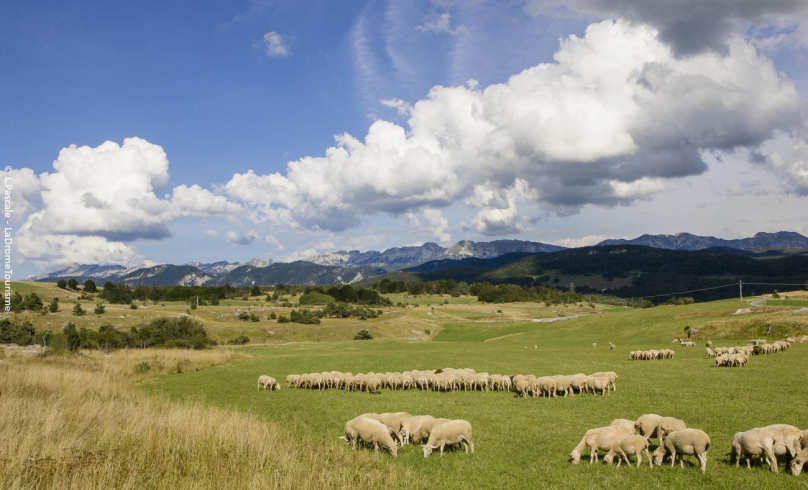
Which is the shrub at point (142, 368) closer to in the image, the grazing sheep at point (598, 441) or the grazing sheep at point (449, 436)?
the grazing sheep at point (449, 436)

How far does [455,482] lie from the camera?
1110 cm

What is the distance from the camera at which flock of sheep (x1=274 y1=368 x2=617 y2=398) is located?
2352 centimetres

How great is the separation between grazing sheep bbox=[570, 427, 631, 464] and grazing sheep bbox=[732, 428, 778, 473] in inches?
99.2

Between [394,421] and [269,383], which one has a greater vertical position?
[394,421]

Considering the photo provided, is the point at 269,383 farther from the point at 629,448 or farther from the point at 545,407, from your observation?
the point at 629,448

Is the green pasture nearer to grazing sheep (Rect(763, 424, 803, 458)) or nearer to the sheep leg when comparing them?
the sheep leg

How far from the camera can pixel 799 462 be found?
10.7 m

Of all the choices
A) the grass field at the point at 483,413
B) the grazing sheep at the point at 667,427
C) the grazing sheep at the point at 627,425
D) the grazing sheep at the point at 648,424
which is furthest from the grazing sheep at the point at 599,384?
the grazing sheep at the point at 667,427

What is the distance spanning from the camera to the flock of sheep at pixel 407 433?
13711 millimetres

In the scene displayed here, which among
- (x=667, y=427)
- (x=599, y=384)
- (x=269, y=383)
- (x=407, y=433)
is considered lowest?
(x=269, y=383)

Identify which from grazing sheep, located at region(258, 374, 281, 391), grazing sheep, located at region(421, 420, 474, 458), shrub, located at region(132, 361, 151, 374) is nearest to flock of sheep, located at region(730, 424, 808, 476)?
grazing sheep, located at region(421, 420, 474, 458)

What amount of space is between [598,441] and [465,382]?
14.8m

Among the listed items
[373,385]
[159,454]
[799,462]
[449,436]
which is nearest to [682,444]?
[799,462]

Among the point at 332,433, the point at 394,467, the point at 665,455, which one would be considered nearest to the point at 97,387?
the point at 332,433
